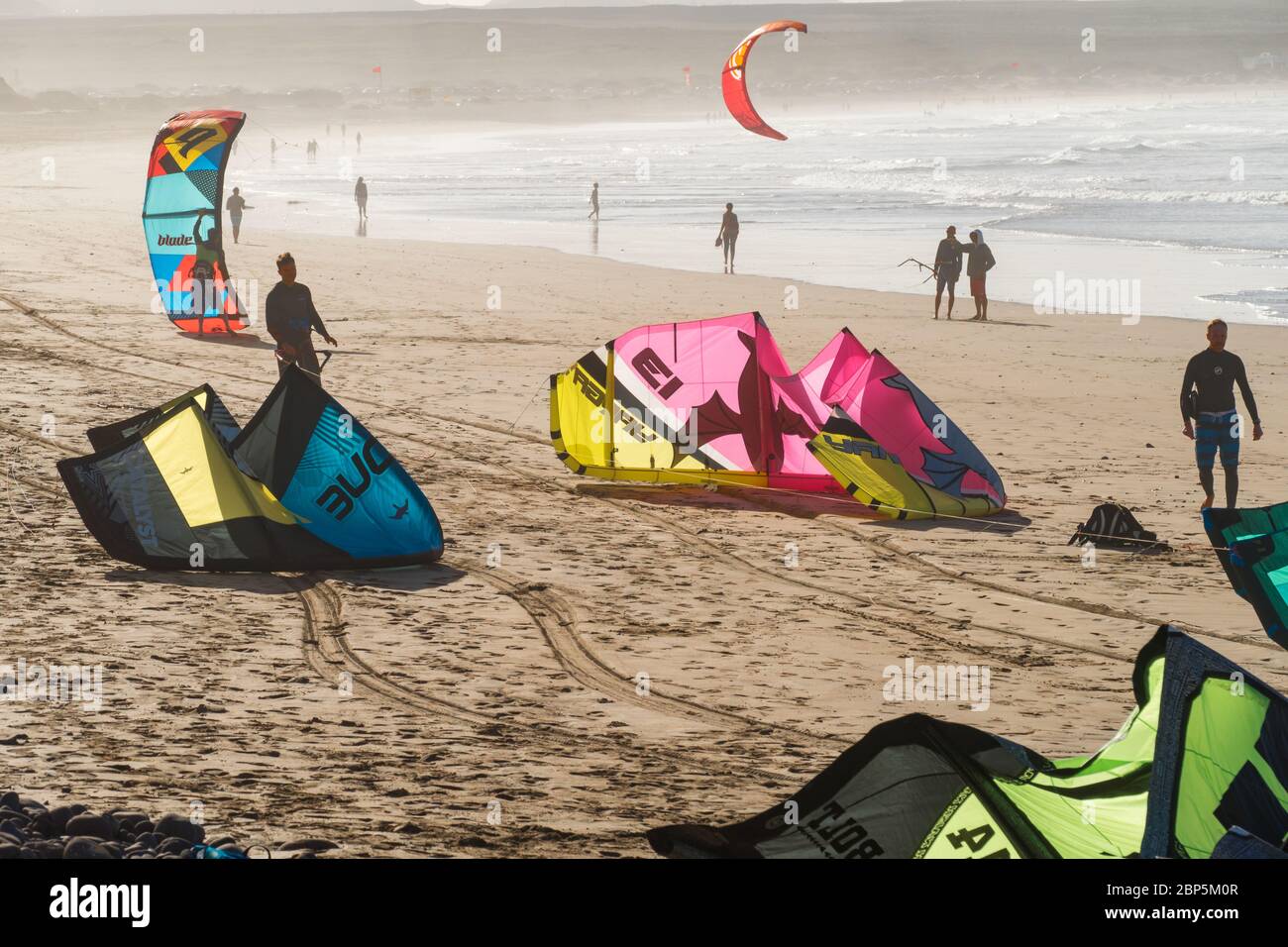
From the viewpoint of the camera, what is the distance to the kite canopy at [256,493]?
851 cm

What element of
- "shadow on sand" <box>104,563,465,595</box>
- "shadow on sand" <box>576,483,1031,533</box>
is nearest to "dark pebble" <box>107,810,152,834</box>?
"shadow on sand" <box>104,563,465,595</box>

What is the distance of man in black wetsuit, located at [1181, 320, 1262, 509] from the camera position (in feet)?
32.2

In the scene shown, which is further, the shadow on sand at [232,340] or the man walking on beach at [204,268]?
the man walking on beach at [204,268]

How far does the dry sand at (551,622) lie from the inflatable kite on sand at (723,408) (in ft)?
0.90

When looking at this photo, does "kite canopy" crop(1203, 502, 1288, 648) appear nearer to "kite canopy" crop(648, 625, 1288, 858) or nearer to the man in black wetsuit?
the man in black wetsuit

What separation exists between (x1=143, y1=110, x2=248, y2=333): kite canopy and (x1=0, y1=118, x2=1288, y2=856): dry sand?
1557mm

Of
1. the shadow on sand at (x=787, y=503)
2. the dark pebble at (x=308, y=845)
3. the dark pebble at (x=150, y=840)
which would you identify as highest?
the shadow on sand at (x=787, y=503)

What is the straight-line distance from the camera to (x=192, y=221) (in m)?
17.2

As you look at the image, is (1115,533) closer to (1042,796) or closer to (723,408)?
(723,408)

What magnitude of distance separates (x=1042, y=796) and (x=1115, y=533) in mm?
5201

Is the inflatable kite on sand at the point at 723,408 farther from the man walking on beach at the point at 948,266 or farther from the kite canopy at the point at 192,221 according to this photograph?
the man walking on beach at the point at 948,266

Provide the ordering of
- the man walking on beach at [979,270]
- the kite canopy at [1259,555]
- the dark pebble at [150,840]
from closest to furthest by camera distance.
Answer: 1. the dark pebble at [150,840]
2. the kite canopy at [1259,555]
3. the man walking on beach at [979,270]

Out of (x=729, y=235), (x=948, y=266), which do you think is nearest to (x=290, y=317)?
(x=948, y=266)

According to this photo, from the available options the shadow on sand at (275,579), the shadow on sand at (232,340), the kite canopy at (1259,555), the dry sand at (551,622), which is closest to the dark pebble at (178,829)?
the dry sand at (551,622)
